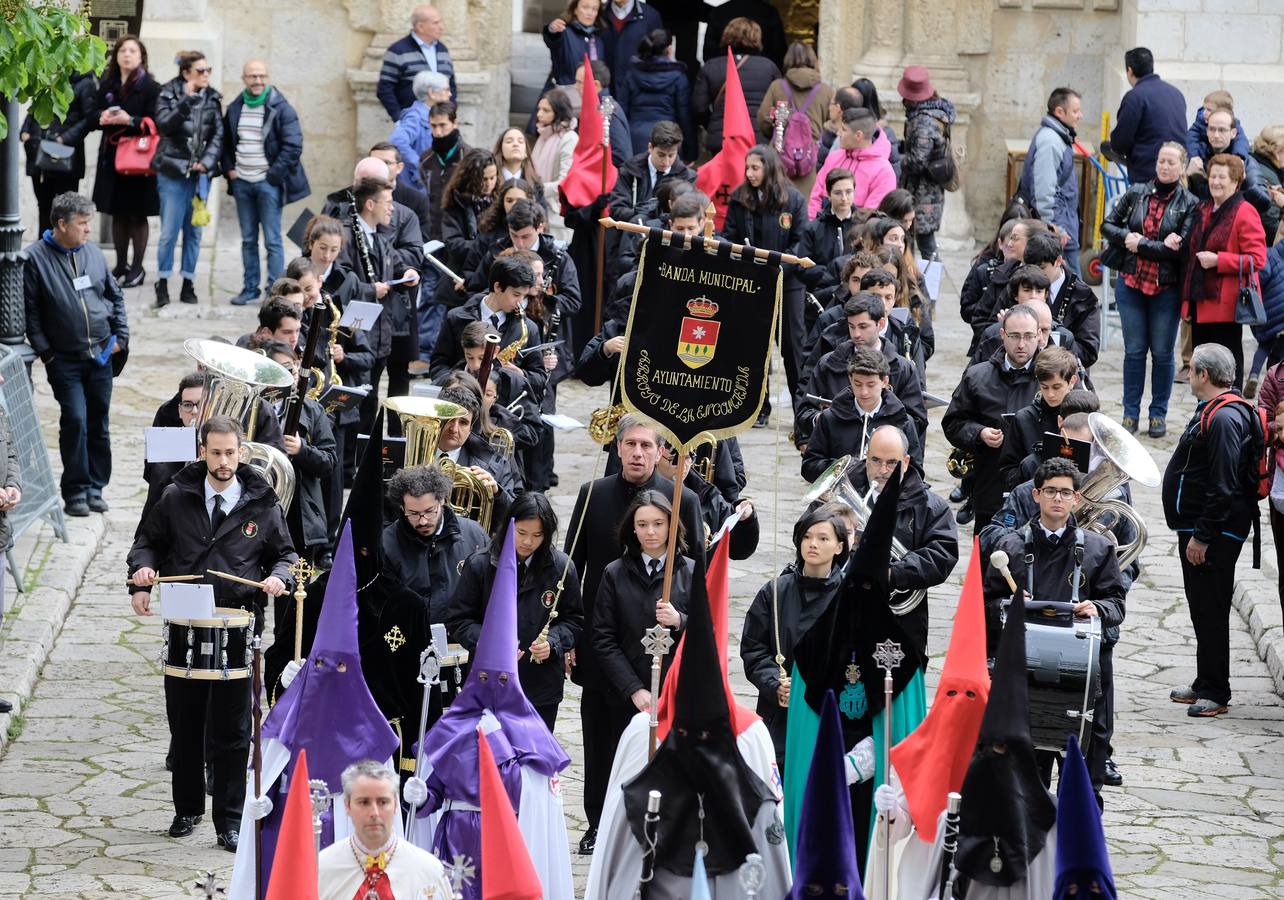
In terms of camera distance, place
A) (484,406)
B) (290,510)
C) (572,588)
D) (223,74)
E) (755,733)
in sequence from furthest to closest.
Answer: (223,74)
(484,406)
(290,510)
(572,588)
(755,733)

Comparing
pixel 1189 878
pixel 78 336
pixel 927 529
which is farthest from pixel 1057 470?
pixel 78 336

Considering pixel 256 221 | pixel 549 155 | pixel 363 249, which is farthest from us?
pixel 256 221

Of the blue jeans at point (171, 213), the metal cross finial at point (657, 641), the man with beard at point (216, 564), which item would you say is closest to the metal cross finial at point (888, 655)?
the metal cross finial at point (657, 641)

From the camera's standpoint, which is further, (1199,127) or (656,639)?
(1199,127)

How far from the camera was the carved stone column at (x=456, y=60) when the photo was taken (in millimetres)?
21141

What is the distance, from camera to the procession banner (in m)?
8.38

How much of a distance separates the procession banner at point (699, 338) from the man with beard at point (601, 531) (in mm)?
887

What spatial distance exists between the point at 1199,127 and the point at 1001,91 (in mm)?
3687

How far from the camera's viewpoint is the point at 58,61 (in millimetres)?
9680

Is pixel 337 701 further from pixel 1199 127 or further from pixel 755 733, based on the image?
pixel 1199 127

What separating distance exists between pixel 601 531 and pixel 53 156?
10.2 m

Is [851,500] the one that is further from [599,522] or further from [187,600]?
[187,600]

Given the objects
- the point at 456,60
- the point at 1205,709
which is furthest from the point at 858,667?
the point at 456,60

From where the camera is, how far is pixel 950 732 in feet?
24.5
